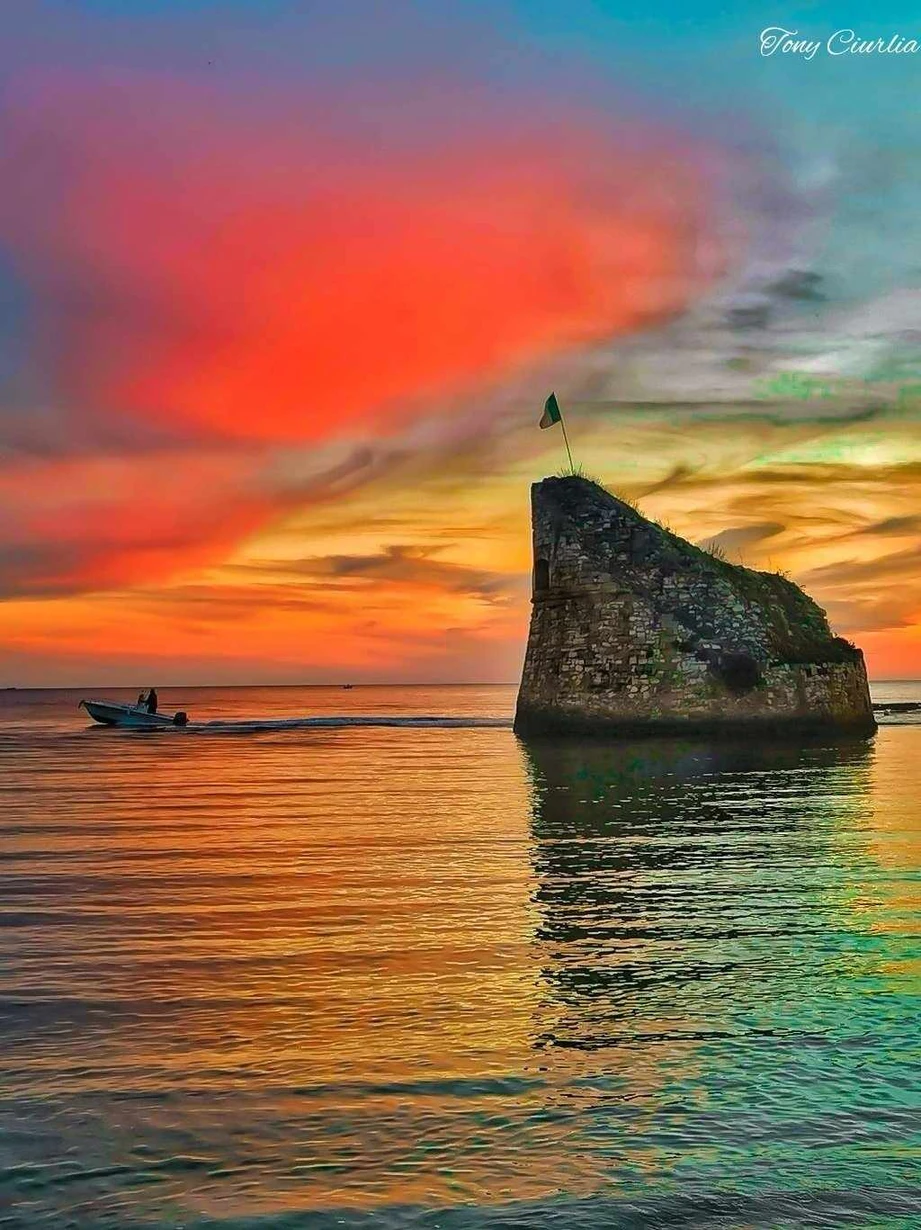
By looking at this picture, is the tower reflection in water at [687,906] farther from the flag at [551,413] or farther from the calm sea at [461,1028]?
the flag at [551,413]

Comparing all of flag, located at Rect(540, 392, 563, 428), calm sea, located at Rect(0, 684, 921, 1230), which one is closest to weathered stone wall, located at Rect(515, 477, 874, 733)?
flag, located at Rect(540, 392, 563, 428)

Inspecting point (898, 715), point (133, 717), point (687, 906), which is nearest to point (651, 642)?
point (133, 717)

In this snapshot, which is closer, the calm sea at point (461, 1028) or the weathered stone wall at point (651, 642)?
the calm sea at point (461, 1028)

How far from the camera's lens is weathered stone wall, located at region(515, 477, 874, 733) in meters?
33.8

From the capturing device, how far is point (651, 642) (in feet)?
112

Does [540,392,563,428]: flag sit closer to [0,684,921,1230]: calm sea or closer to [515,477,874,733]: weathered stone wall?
[515,477,874,733]: weathered stone wall

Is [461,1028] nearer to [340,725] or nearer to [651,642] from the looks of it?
[651,642]

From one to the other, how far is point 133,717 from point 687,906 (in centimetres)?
4351

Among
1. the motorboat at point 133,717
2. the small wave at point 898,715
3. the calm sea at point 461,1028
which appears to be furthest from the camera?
the small wave at point 898,715

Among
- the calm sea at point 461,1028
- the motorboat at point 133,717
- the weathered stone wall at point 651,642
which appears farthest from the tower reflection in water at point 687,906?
the motorboat at point 133,717

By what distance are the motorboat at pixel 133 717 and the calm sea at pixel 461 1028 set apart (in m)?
35.4

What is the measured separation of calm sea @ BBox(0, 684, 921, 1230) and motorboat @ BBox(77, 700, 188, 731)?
Result: 1396 inches

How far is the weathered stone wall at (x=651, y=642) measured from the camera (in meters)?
33.8

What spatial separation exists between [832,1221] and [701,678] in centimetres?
3085
